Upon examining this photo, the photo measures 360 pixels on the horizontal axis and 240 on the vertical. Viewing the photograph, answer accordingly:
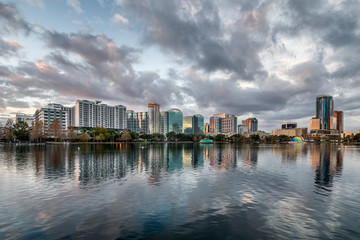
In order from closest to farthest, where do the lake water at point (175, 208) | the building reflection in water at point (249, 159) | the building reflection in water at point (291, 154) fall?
the lake water at point (175, 208) < the building reflection in water at point (249, 159) < the building reflection in water at point (291, 154)

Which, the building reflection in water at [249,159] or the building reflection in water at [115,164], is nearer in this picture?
the building reflection in water at [115,164]

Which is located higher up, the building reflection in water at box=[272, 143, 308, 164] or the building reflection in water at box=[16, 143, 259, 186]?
the building reflection in water at box=[16, 143, 259, 186]

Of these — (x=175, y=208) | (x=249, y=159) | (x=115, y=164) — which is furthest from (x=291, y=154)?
(x=175, y=208)

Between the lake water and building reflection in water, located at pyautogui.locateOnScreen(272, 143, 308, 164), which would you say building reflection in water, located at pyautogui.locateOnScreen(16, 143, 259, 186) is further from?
building reflection in water, located at pyautogui.locateOnScreen(272, 143, 308, 164)

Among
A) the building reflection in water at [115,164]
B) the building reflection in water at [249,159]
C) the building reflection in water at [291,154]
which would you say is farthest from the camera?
the building reflection in water at [291,154]

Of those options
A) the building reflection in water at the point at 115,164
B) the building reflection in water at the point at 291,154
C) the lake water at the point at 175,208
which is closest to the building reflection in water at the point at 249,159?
the building reflection in water at the point at 115,164

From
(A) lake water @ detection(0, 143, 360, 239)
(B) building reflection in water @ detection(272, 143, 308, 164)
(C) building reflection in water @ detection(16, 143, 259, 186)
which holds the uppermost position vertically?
(A) lake water @ detection(0, 143, 360, 239)

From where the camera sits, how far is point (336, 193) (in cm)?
2512

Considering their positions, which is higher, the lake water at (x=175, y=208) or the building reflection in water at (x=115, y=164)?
the lake water at (x=175, y=208)

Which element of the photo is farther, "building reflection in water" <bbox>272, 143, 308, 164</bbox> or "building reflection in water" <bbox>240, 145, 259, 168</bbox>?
"building reflection in water" <bbox>272, 143, 308, 164</bbox>

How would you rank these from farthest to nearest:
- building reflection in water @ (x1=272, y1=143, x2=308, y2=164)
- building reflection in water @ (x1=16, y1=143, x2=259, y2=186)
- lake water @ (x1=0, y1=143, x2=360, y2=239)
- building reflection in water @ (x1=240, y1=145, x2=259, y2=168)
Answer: building reflection in water @ (x1=272, y1=143, x2=308, y2=164), building reflection in water @ (x1=240, y1=145, x2=259, y2=168), building reflection in water @ (x1=16, y1=143, x2=259, y2=186), lake water @ (x1=0, y1=143, x2=360, y2=239)

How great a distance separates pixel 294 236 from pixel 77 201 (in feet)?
69.5

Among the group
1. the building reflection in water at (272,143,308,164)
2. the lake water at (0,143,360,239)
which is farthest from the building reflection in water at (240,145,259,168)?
the lake water at (0,143,360,239)

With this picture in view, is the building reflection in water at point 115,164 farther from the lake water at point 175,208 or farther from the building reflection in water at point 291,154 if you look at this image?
the building reflection in water at point 291,154
